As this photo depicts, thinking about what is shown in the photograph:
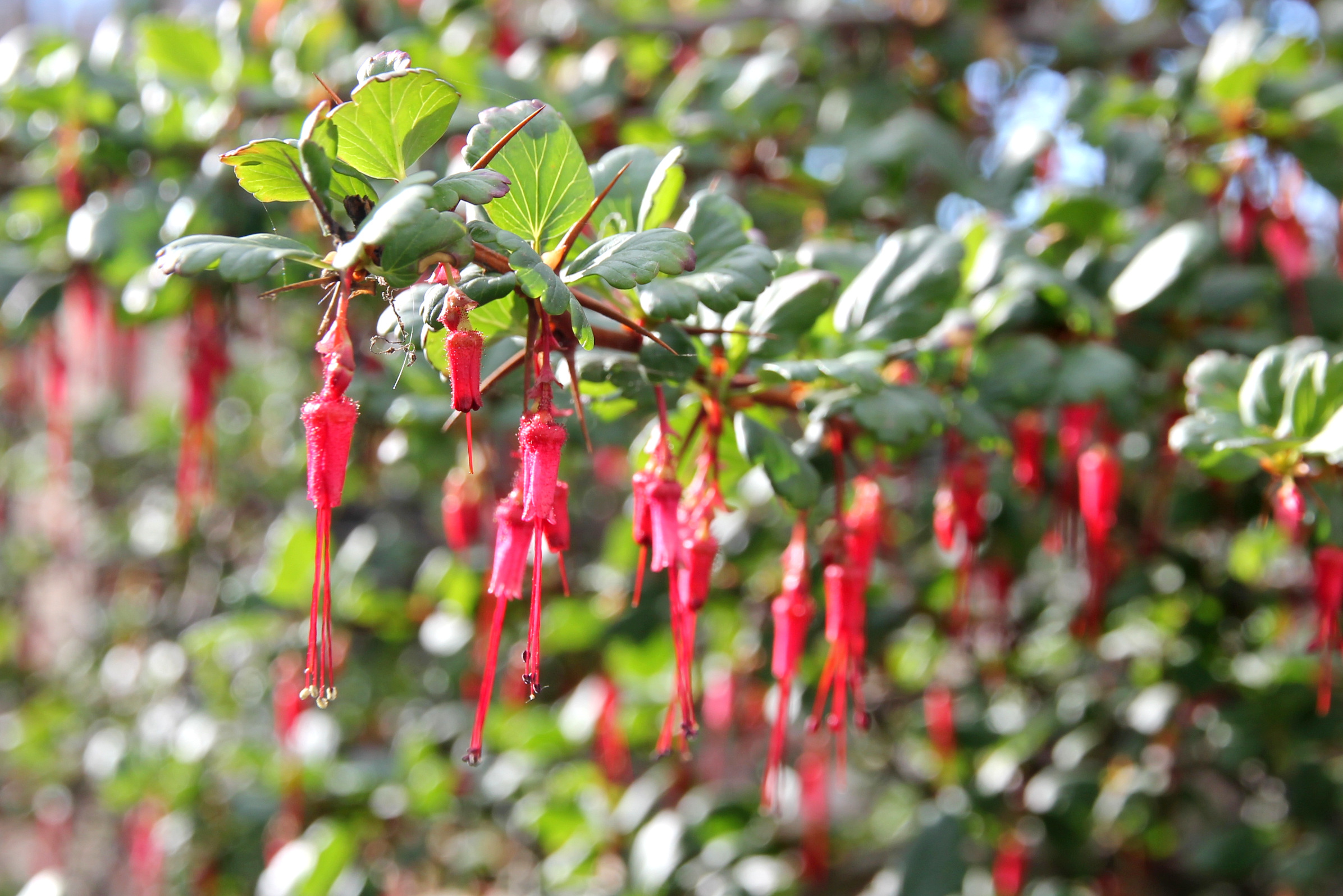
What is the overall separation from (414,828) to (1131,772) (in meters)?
1.14

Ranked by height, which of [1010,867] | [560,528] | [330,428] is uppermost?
[330,428]

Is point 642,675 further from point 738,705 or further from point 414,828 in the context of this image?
point 414,828

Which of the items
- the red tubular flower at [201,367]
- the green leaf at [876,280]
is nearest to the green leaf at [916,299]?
the green leaf at [876,280]

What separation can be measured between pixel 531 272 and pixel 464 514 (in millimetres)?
627

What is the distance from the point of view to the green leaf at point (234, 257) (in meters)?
0.42

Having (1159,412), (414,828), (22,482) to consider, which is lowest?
(22,482)

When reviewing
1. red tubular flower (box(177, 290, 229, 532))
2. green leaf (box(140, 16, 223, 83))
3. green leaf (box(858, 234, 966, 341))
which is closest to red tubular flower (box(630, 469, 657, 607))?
green leaf (box(858, 234, 966, 341))

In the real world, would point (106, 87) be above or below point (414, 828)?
above

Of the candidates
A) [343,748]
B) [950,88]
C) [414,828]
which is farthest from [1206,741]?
[343,748]

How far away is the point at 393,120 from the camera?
1.54 feet

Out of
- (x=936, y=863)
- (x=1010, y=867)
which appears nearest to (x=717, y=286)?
(x=936, y=863)

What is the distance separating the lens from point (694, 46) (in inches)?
65.4

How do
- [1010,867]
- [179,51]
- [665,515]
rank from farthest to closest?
[1010,867] → [179,51] → [665,515]

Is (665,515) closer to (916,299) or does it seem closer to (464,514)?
(916,299)
